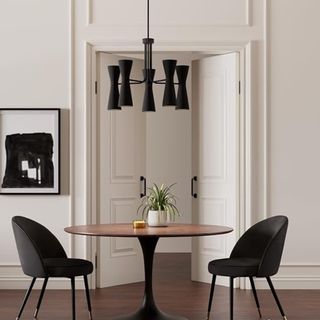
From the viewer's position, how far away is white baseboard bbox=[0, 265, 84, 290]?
6.85m

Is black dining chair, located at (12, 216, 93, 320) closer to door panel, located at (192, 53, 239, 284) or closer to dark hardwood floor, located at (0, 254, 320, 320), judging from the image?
dark hardwood floor, located at (0, 254, 320, 320)

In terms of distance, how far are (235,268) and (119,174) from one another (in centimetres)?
231

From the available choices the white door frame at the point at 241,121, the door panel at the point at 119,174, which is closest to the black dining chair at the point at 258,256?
the white door frame at the point at 241,121

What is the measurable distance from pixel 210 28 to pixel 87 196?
191 cm

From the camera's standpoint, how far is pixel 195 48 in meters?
6.91

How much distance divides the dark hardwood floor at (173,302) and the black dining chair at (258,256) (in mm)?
305

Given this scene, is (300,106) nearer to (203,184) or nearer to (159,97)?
(203,184)

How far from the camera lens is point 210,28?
22.7 ft

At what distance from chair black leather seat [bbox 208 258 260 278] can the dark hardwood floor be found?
0.51 meters

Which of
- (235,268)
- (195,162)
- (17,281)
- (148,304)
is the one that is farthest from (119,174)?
(235,268)

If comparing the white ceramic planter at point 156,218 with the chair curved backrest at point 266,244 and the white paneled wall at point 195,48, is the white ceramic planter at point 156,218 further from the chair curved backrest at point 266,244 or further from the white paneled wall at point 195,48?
the white paneled wall at point 195,48

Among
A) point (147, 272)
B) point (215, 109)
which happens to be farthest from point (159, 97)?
point (147, 272)

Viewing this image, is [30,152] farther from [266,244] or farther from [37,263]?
[266,244]

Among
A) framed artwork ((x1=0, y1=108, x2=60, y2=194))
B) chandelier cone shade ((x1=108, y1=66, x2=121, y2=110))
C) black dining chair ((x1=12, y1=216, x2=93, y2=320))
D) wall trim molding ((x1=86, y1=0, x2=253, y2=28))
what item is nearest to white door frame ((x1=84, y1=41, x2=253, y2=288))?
wall trim molding ((x1=86, y1=0, x2=253, y2=28))
